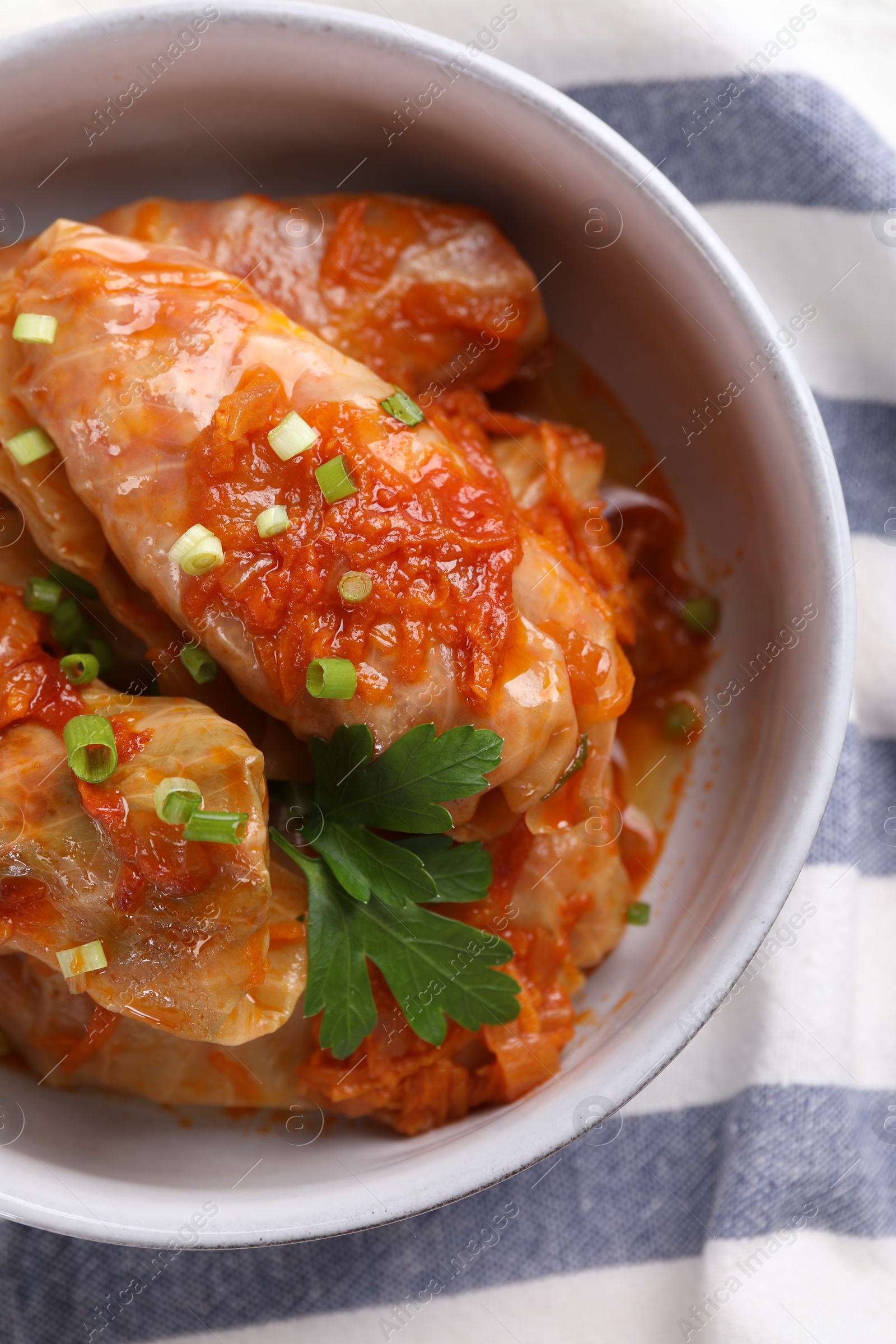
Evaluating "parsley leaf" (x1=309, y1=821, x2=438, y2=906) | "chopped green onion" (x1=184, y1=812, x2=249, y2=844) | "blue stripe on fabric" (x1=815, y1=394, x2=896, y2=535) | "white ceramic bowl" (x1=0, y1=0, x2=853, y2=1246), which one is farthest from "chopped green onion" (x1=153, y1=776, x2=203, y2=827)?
"blue stripe on fabric" (x1=815, y1=394, x2=896, y2=535)

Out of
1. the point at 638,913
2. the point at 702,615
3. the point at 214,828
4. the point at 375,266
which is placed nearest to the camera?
the point at 214,828

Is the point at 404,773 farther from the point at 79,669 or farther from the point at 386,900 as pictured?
the point at 79,669

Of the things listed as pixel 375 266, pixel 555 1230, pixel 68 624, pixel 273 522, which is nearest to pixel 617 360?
pixel 375 266

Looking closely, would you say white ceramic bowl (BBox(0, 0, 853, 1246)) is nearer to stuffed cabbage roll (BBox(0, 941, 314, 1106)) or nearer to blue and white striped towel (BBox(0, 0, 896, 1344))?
stuffed cabbage roll (BBox(0, 941, 314, 1106))

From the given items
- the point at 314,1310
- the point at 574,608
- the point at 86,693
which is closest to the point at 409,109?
the point at 574,608

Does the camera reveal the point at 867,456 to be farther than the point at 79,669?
Yes

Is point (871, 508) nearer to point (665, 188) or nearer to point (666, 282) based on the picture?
point (666, 282)
